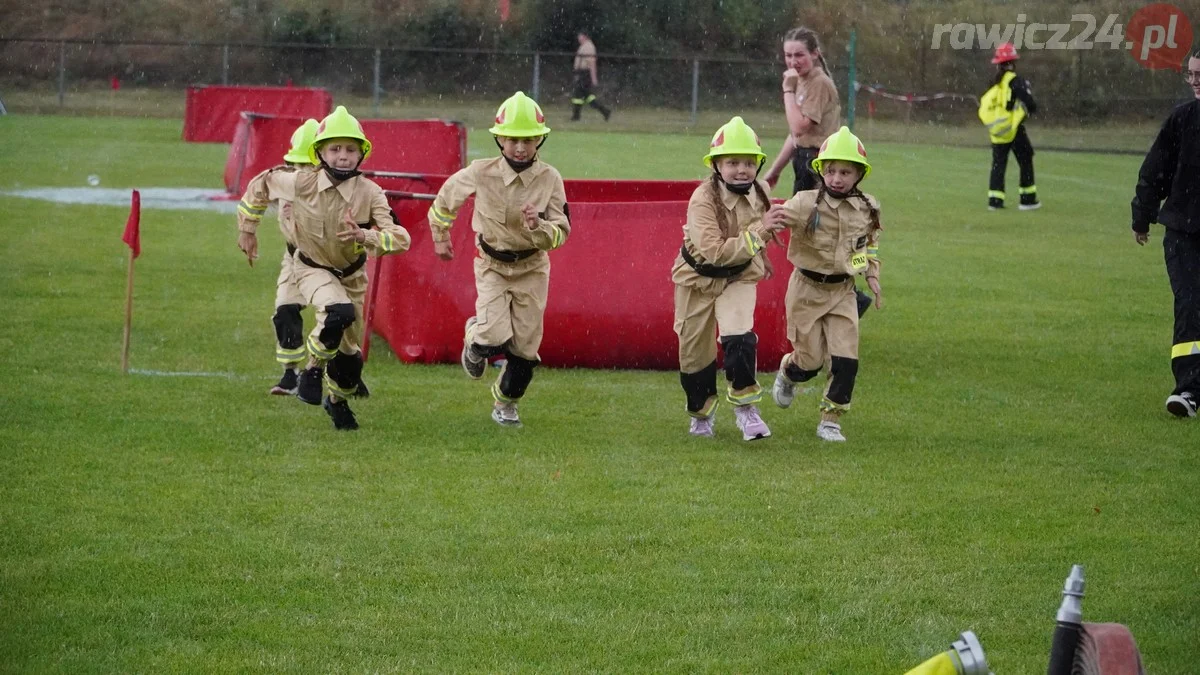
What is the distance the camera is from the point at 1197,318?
9625 mm

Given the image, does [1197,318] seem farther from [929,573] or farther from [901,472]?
[929,573]

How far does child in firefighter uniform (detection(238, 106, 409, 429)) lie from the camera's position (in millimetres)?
8672

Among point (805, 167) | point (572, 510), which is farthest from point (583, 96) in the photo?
point (572, 510)

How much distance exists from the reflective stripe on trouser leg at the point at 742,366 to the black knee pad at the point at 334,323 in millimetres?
2048

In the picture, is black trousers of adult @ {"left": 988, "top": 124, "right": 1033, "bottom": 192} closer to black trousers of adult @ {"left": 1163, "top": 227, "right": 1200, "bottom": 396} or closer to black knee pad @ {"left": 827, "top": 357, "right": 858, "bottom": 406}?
black trousers of adult @ {"left": 1163, "top": 227, "right": 1200, "bottom": 396}

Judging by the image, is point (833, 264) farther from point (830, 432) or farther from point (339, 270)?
point (339, 270)

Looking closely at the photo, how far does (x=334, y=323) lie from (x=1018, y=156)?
53.5 ft

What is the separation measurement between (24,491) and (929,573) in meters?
3.97

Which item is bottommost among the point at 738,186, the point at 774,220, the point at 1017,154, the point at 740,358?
the point at 740,358

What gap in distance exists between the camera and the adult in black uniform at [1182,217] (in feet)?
31.6

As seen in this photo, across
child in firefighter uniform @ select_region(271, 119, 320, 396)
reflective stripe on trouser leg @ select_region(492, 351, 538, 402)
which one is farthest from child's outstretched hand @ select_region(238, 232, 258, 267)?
reflective stripe on trouser leg @ select_region(492, 351, 538, 402)

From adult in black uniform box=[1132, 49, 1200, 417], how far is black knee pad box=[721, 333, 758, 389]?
2.75 meters

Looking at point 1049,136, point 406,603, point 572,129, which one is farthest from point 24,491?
point 1049,136

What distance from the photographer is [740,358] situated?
28.7 ft
